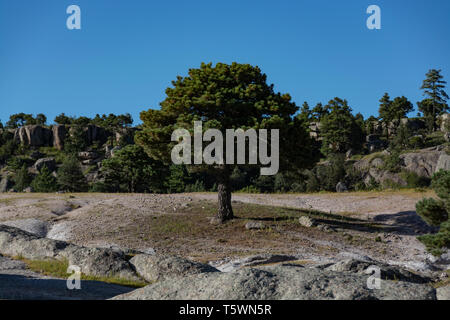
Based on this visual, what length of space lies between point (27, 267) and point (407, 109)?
98.5 m

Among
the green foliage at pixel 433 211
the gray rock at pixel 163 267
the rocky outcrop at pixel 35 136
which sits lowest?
the gray rock at pixel 163 267

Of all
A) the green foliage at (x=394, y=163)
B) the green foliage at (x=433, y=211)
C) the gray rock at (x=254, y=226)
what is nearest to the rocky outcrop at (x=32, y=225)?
the gray rock at (x=254, y=226)

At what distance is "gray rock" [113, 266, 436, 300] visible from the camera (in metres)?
6.80

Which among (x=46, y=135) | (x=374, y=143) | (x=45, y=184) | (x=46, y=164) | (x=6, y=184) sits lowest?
(x=6, y=184)

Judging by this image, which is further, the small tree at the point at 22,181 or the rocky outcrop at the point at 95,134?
the rocky outcrop at the point at 95,134

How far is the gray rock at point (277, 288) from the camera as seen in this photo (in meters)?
6.80

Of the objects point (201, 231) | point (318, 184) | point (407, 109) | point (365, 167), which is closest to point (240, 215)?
point (201, 231)

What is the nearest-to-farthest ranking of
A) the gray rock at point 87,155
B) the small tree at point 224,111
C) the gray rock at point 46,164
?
the small tree at point 224,111 → the gray rock at point 46,164 → the gray rock at point 87,155

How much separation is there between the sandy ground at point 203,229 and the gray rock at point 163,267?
463cm

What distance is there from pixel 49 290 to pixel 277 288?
6.13 m

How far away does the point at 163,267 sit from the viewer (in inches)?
518

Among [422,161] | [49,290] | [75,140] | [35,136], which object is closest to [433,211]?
[49,290]

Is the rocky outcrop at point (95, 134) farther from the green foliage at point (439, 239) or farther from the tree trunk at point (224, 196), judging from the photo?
the green foliage at point (439, 239)

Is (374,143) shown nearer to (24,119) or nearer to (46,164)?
(46,164)
